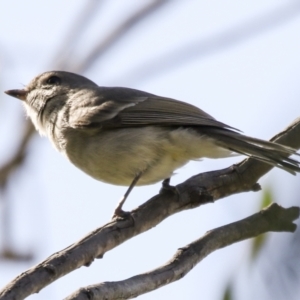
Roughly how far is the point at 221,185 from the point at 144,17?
1856 millimetres

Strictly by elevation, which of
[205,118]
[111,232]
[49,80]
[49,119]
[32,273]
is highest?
[49,80]

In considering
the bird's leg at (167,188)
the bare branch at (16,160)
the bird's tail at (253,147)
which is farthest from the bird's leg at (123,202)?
the bare branch at (16,160)

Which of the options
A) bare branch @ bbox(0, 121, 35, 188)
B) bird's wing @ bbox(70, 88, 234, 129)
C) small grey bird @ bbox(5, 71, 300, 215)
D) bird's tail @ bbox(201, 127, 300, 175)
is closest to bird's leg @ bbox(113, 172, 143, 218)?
small grey bird @ bbox(5, 71, 300, 215)

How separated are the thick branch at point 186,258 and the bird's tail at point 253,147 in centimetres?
53

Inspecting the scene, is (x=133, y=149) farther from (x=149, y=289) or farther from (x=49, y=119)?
(x=149, y=289)

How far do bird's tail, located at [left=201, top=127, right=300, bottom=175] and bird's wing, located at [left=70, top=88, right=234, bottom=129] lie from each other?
0.10 m

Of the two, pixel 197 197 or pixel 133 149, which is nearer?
pixel 197 197

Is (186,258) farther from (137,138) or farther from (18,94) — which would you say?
(18,94)

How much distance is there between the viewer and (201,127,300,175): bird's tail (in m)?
3.48

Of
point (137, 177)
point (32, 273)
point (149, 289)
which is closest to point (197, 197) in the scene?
point (137, 177)

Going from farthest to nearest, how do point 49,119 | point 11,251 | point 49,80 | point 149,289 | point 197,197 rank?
1. point 49,80
2. point 49,119
3. point 197,197
4. point 149,289
5. point 11,251

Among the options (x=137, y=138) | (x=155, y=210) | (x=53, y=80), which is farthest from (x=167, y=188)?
(x=53, y=80)

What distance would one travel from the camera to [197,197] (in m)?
3.94

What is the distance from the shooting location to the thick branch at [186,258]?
2.12 meters
